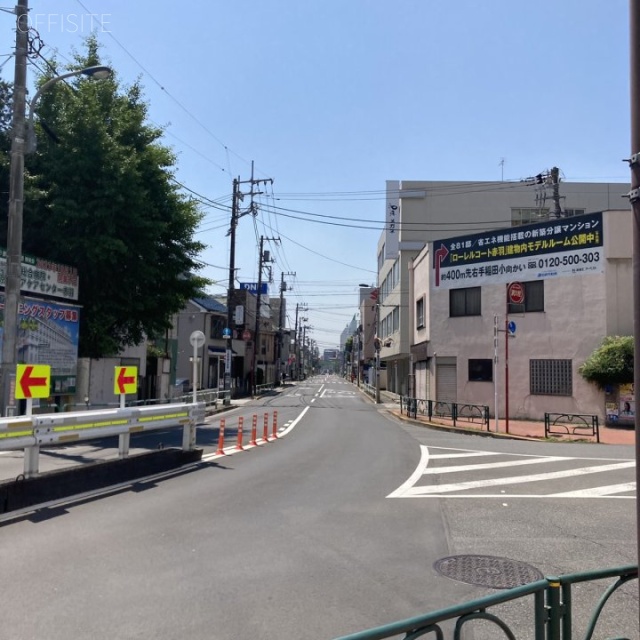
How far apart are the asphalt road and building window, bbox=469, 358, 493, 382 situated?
14.9 metres

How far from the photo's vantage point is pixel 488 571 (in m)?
5.95

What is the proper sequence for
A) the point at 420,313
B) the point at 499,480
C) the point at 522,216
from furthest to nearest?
the point at 522,216, the point at 420,313, the point at 499,480

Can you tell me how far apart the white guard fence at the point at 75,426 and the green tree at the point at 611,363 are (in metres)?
17.5

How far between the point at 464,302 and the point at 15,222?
2085 cm

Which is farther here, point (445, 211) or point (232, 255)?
point (445, 211)

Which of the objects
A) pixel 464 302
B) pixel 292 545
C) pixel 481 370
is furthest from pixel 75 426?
pixel 464 302

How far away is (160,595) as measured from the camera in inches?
198

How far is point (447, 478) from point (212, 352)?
4140cm

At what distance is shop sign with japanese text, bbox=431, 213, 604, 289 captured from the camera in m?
24.6

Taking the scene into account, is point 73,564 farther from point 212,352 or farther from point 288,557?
point 212,352

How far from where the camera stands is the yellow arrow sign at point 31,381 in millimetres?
8305

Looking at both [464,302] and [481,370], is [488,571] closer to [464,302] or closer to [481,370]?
[481,370]

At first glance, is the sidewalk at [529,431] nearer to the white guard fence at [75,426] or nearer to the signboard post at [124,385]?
the white guard fence at [75,426]

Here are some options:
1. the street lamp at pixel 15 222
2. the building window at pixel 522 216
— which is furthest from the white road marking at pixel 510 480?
the building window at pixel 522 216
